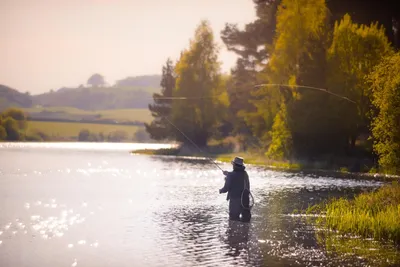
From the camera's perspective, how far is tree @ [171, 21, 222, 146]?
274ft

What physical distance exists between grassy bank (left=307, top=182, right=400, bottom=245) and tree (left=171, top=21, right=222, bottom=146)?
190 ft

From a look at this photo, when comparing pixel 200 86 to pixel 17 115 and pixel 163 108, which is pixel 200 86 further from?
pixel 17 115

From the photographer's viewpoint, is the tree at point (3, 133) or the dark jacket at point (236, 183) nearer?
the dark jacket at point (236, 183)

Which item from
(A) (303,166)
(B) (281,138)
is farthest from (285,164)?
(A) (303,166)

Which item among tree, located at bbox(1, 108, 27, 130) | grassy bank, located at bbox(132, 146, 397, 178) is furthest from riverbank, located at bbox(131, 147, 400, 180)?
tree, located at bbox(1, 108, 27, 130)

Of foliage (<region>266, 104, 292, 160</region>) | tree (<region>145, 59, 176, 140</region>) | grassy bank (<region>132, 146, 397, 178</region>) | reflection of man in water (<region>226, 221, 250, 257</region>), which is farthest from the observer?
tree (<region>145, 59, 176, 140</region>)

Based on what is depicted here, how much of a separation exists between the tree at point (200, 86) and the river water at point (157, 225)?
40683 mm

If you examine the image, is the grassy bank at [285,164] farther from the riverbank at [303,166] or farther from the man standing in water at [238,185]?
→ the man standing in water at [238,185]

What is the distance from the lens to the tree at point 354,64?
5112 centimetres

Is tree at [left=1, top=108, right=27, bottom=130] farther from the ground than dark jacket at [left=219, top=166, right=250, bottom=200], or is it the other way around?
tree at [left=1, top=108, right=27, bottom=130]

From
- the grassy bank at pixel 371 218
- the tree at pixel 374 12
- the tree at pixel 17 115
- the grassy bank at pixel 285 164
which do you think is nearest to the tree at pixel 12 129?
the tree at pixel 17 115

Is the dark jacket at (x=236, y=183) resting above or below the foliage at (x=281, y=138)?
Result: below

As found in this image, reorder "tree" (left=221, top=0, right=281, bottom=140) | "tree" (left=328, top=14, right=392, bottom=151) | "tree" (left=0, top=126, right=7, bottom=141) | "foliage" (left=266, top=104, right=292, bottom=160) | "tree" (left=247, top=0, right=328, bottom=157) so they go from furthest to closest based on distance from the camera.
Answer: "tree" (left=0, top=126, right=7, bottom=141)
"tree" (left=221, top=0, right=281, bottom=140)
"foliage" (left=266, top=104, right=292, bottom=160)
"tree" (left=247, top=0, right=328, bottom=157)
"tree" (left=328, top=14, right=392, bottom=151)

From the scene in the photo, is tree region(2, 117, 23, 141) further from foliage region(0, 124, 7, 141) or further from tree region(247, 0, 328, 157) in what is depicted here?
tree region(247, 0, 328, 157)
